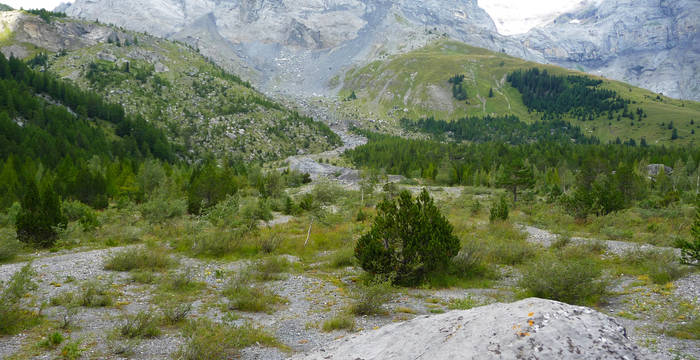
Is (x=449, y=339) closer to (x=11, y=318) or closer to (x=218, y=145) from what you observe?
(x=11, y=318)

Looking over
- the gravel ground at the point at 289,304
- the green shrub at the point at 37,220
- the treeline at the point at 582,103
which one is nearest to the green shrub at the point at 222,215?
the gravel ground at the point at 289,304

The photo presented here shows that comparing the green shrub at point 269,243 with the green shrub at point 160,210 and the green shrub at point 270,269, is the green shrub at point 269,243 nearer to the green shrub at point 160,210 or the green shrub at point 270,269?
the green shrub at point 270,269

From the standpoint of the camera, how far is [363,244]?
51.9 feet

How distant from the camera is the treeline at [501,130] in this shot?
156 m

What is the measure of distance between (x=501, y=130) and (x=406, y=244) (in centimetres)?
16611

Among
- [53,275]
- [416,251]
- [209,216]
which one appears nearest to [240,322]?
[416,251]

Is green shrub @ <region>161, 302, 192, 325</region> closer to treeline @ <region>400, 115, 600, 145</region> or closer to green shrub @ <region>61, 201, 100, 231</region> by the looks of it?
green shrub @ <region>61, 201, 100, 231</region>

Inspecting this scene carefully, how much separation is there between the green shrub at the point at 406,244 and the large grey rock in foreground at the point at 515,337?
850 centimetres

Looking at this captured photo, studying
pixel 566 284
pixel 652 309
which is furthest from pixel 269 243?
pixel 652 309

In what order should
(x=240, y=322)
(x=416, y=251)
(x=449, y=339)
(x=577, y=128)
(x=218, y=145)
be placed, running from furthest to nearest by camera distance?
(x=577, y=128)
(x=218, y=145)
(x=416, y=251)
(x=240, y=322)
(x=449, y=339)

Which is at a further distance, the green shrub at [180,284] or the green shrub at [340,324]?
the green shrub at [180,284]

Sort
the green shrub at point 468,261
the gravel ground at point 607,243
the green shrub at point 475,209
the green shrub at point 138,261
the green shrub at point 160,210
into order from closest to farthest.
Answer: the green shrub at point 468,261, the green shrub at point 138,261, the gravel ground at point 607,243, the green shrub at point 160,210, the green shrub at point 475,209

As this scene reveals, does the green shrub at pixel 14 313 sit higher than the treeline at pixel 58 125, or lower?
lower

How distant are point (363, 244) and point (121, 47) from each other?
661 feet
